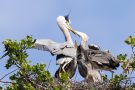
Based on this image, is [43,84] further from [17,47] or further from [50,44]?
[50,44]

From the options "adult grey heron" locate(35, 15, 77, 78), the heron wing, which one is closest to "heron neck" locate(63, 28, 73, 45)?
"adult grey heron" locate(35, 15, 77, 78)

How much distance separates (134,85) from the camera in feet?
57.5

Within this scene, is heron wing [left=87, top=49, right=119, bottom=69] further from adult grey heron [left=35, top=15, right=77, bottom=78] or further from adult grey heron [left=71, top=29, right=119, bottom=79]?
adult grey heron [left=35, top=15, right=77, bottom=78]

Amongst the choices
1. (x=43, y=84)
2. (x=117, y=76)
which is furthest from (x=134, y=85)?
(x=43, y=84)

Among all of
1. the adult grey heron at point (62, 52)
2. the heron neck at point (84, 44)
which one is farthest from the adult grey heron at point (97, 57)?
the adult grey heron at point (62, 52)

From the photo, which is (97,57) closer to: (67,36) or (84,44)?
(84,44)

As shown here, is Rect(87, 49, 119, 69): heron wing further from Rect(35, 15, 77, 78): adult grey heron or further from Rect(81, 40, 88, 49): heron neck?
Rect(35, 15, 77, 78): adult grey heron

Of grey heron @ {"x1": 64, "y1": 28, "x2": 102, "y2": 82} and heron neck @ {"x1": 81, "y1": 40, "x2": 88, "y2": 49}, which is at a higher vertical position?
heron neck @ {"x1": 81, "y1": 40, "x2": 88, "y2": 49}

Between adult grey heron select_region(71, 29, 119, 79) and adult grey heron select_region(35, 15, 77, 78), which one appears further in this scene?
adult grey heron select_region(71, 29, 119, 79)

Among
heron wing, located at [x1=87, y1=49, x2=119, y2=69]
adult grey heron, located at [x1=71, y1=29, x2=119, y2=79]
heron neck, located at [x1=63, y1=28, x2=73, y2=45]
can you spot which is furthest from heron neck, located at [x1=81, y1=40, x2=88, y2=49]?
heron neck, located at [x1=63, y1=28, x2=73, y2=45]

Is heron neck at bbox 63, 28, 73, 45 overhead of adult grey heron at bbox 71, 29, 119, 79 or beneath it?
overhead

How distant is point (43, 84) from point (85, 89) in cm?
130

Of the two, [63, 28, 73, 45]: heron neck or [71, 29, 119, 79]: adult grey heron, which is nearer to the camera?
[71, 29, 119, 79]: adult grey heron

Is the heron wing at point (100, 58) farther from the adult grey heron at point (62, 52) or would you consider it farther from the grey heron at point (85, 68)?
the adult grey heron at point (62, 52)
